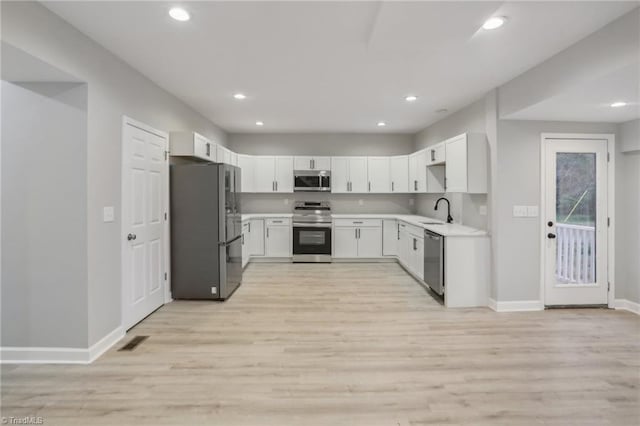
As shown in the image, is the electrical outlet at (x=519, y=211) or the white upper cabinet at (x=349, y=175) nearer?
the electrical outlet at (x=519, y=211)

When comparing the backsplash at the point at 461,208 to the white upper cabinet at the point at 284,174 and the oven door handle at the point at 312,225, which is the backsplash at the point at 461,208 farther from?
the white upper cabinet at the point at 284,174

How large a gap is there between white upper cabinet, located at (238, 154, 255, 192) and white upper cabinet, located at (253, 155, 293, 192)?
63 millimetres

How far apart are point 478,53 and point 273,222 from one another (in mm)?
4505

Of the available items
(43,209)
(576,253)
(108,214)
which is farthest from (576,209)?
(43,209)

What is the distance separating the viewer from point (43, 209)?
8.34 ft

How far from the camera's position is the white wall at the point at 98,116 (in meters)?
2.16

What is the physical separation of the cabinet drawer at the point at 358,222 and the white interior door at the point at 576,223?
2.99m

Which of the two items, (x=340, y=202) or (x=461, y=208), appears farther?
(x=340, y=202)

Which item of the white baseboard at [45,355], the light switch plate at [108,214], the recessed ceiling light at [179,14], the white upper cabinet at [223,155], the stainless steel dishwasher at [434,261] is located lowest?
the white baseboard at [45,355]

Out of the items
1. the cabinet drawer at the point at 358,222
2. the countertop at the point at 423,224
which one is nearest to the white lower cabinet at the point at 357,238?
the cabinet drawer at the point at 358,222

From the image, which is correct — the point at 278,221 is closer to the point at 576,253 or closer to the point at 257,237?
the point at 257,237

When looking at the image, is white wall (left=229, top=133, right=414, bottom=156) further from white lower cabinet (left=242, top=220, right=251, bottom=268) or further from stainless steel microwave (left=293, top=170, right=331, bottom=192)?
white lower cabinet (left=242, top=220, right=251, bottom=268)

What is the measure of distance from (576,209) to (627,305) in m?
1.28

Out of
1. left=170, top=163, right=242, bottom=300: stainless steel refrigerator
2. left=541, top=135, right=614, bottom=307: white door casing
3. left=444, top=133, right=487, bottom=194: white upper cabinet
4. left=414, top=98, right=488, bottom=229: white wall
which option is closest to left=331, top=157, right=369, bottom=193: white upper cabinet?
left=414, top=98, right=488, bottom=229: white wall
